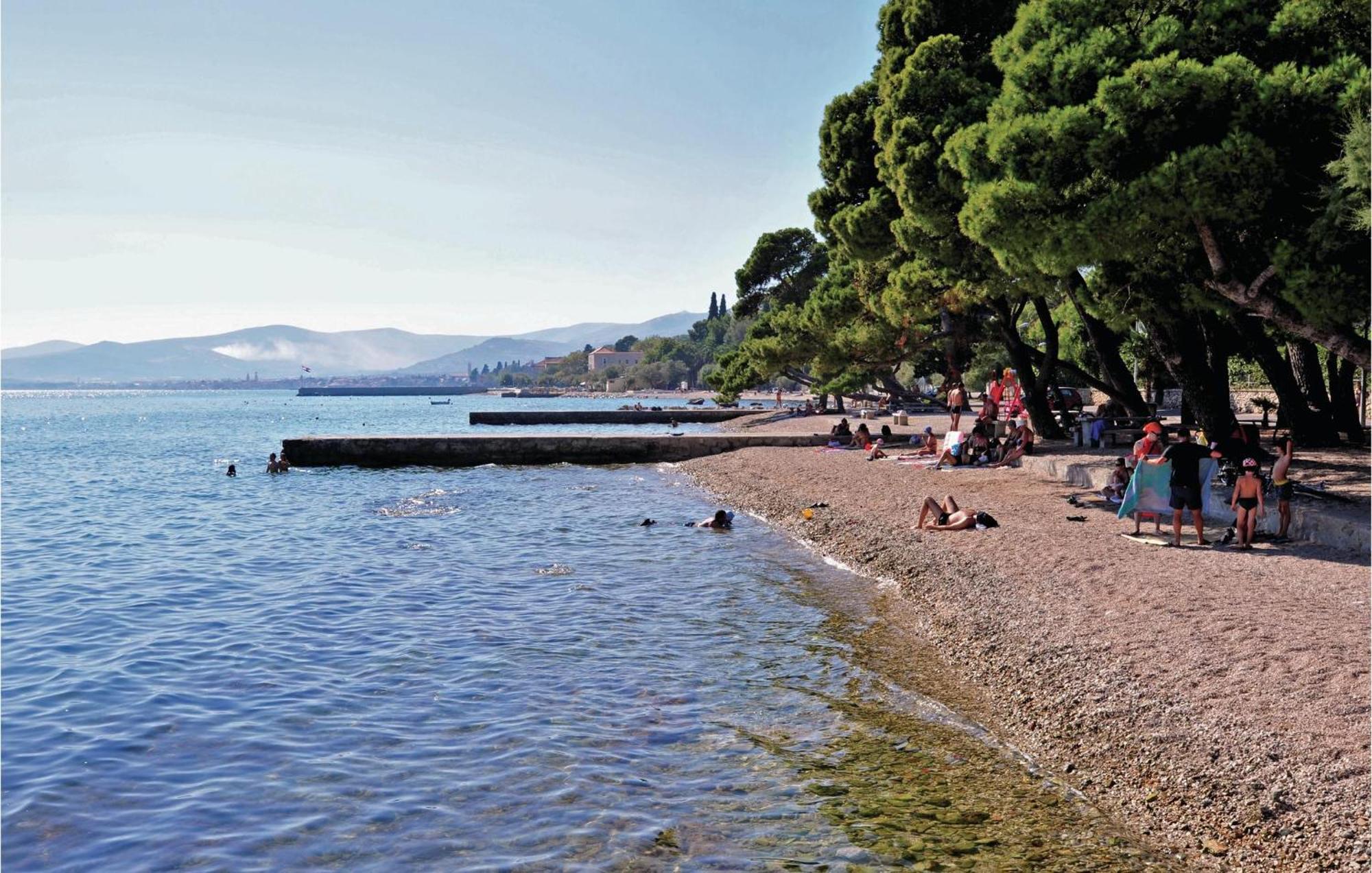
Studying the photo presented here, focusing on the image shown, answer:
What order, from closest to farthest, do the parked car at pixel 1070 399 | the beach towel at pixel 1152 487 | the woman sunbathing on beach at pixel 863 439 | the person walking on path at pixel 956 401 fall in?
the beach towel at pixel 1152 487 < the person walking on path at pixel 956 401 < the woman sunbathing on beach at pixel 863 439 < the parked car at pixel 1070 399

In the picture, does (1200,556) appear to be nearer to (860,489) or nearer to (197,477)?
(860,489)

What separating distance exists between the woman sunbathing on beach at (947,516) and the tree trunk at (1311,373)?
14455 millimetres

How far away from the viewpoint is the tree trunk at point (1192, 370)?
20797 millimetres

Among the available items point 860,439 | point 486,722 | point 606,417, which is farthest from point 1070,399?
point 486,722

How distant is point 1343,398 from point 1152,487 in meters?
17.3

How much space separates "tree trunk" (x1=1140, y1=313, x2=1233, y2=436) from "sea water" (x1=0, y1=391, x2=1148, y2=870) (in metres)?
9.77

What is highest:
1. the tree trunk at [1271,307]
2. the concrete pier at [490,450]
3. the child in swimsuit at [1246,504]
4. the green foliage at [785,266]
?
the green foliage at [785,266]

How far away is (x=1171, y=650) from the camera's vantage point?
9055 mm

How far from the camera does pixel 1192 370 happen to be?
68.7 feet

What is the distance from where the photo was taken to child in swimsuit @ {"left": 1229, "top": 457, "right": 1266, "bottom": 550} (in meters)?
13.3

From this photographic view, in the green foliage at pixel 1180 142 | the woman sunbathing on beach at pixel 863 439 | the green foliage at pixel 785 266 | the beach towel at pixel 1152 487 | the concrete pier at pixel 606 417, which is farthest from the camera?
the concrete pier at pixel 606 417

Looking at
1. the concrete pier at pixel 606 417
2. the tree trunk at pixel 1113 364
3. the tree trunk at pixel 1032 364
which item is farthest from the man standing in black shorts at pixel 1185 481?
the concrete pier at pixel 606 417

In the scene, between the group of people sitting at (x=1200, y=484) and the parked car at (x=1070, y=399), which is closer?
the group of people sitting at (x=1200, y=484)

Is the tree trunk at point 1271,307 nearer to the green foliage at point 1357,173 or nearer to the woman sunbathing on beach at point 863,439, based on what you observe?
the green foliage at point 1357,173
